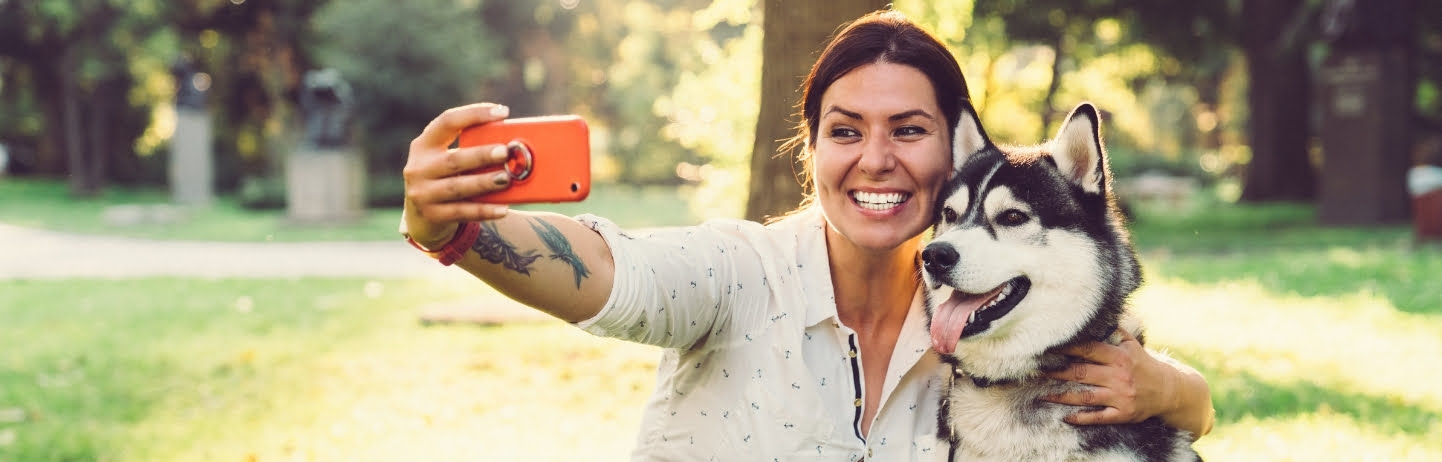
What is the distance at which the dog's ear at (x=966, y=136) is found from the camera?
2998 millimetres

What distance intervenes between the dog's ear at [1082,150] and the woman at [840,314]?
35cm

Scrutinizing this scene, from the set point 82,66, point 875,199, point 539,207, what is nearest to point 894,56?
point 875,199

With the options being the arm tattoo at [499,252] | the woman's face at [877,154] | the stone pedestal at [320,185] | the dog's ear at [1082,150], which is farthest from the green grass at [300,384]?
the stone pedestal at [320,185]

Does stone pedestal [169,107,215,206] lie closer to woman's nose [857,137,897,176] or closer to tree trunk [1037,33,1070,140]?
tree trunk [1037,33,1070,140]

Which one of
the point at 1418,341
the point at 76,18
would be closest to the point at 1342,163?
the point at 1418,341

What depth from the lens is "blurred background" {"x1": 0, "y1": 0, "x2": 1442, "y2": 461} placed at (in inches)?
237

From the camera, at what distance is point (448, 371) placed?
746 centimetres

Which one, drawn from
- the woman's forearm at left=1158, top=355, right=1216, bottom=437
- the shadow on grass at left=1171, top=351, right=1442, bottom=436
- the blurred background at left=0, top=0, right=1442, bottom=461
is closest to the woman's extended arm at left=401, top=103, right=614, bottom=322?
the woman's forearm at left=1158, top=355, right=1216, bottom=437

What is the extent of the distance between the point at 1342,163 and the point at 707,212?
13.3m

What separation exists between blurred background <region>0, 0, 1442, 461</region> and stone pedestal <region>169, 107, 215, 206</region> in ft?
0.28

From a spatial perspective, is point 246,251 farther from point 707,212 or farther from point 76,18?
point 76,18

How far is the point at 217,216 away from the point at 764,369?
25612 mm

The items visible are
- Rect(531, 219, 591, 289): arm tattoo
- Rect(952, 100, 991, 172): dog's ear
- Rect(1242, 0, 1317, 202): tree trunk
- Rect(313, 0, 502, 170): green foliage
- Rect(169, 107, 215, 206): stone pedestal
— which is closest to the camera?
Rect(531, 219, 591, 289): arm tattoo

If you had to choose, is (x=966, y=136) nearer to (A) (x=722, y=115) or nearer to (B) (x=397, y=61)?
(A) (x=722, y=115)
